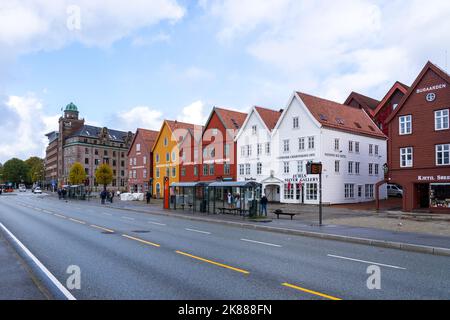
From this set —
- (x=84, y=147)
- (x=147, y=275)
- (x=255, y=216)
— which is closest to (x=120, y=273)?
(x=147, y=275)

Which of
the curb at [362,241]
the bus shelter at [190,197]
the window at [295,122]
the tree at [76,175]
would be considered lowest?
the curb at [362,241]

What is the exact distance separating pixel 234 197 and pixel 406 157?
15796 millimetres

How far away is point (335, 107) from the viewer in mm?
48250

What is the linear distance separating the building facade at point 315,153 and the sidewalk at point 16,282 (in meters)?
34.1

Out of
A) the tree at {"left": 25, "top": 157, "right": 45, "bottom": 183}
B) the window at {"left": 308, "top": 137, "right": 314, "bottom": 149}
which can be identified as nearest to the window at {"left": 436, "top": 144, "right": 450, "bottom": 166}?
the window at {"left": 308, "top": 137, "right": 314, "bottom": 149}

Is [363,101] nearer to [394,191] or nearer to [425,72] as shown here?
[394,191]

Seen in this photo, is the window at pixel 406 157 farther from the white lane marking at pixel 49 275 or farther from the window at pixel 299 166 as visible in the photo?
the white lane marking at pixel 49 275

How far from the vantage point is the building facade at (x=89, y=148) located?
117 m

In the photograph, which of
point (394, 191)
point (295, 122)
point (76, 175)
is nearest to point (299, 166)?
point (295, 122)

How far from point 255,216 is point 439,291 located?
1902 cm

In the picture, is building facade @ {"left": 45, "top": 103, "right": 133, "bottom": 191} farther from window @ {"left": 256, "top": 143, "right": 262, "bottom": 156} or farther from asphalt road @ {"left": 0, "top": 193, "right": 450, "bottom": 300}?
asphalt road @ {"left": 0, "top": 193, "right": 450, "bottom": 300}

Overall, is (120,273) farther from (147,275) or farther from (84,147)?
(84,147)

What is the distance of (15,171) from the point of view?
560 feet

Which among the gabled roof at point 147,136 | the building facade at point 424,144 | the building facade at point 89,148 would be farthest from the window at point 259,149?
the building facade at point 89,148
